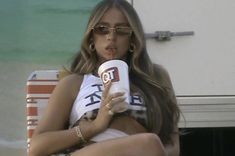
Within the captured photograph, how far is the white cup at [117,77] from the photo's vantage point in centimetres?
231

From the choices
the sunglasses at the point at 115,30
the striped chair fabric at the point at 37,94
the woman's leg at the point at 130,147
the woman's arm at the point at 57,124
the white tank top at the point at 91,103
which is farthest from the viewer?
the striped chair fabric at the point at 37,94

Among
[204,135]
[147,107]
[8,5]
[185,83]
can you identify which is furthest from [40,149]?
[204,135]

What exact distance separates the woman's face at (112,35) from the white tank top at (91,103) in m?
0.15

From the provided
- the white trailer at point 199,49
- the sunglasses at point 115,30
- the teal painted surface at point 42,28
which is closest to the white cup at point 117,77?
the sunglasses at point 115,30

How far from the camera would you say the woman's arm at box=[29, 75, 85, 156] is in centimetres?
244

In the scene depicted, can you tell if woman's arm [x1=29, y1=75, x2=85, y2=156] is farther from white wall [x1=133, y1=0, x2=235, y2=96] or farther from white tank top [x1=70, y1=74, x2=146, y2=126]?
white wall [x1=133, y1=0, x2=235, y2=96]

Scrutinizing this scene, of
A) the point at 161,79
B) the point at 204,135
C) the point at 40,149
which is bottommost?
the point at 204,135

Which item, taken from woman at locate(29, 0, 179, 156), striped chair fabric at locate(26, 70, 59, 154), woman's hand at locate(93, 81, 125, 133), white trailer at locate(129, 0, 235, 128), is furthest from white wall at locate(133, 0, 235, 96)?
woman's hand at locate(93, 81, 125, 133)

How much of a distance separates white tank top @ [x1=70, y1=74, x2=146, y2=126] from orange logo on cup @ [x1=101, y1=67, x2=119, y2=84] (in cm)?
24

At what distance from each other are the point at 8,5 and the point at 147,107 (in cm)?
179

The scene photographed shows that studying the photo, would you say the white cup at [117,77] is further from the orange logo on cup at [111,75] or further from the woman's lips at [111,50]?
the woman's lips at [111,50]

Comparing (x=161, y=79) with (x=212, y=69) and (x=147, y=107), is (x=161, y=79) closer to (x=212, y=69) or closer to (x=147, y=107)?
(x=147, y=107)

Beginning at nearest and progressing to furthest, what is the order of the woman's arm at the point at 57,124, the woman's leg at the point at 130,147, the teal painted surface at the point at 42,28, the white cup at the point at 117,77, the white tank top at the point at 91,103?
the woman's leg at the point at 130,147 < the white cup at the point at 117,77 < the woman's arm at the point at 57,124 < the white tank top at the point at 91,103 < the teal painted surface at the point at 42,28

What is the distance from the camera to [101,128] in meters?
2.42
